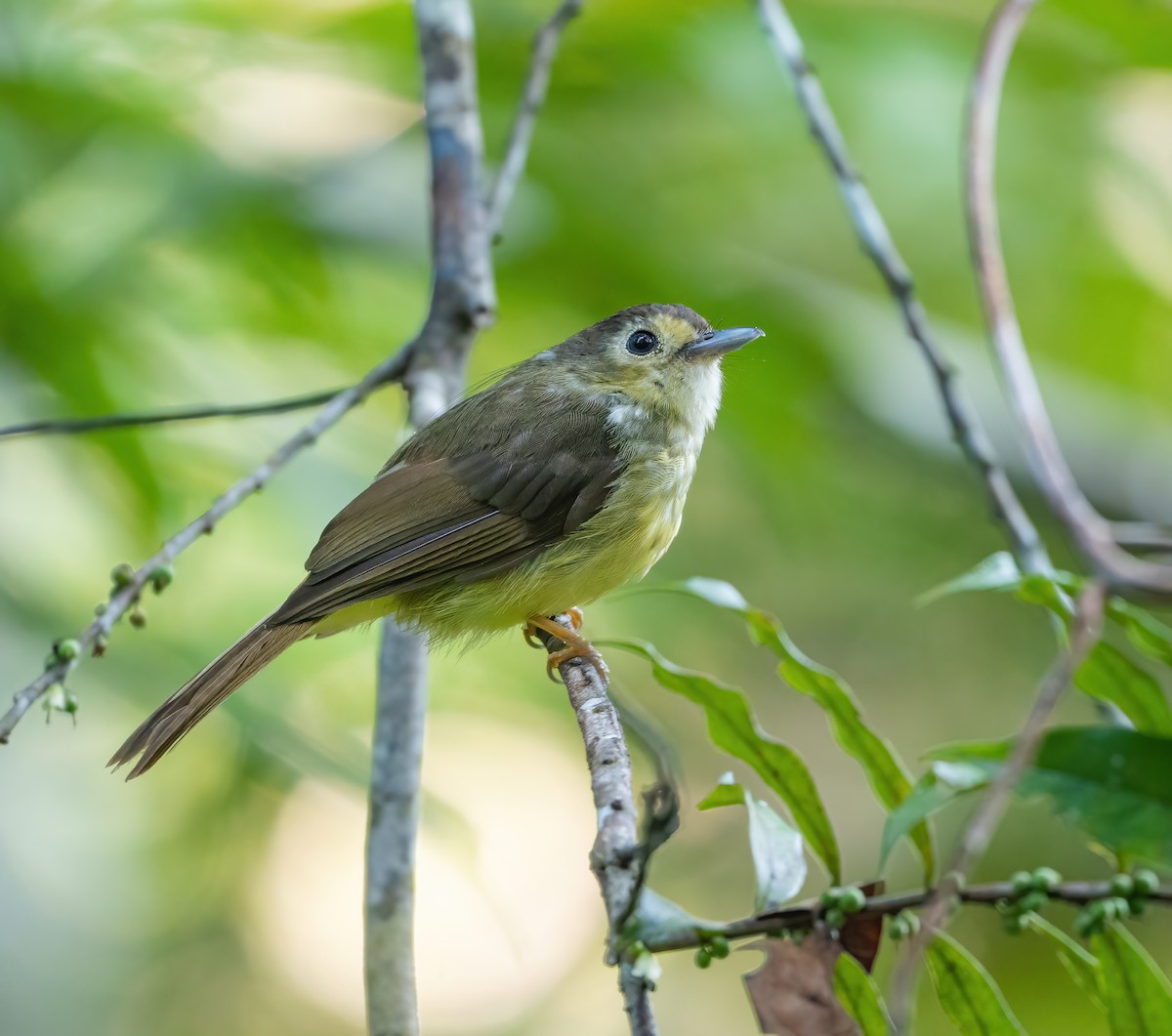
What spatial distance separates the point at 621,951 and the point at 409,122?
3.94m

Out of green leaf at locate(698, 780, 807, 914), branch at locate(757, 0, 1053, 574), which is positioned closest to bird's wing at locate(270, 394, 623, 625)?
branch at locate(757, 0, 1053, 574)

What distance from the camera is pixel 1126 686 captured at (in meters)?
1.68

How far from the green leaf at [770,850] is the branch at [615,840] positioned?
0.42 ft

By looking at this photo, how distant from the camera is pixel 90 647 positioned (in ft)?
7.35

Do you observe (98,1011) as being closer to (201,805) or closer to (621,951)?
(201,805)

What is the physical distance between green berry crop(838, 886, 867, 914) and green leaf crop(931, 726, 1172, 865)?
260 mm

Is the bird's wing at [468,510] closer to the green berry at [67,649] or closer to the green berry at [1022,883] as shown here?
the green berry at [67,649]

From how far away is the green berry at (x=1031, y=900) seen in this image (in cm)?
158

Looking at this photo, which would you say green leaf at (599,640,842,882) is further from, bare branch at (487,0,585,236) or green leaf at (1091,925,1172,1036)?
bare branch at (487,0,585,236)

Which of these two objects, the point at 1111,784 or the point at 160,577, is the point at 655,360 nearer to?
the point at 160,577

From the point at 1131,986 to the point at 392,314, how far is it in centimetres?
365

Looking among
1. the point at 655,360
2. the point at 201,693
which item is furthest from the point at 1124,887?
the point at 655,360

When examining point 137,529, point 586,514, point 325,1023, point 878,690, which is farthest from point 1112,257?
point 325,1023

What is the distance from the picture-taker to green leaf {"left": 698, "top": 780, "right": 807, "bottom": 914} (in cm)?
167
